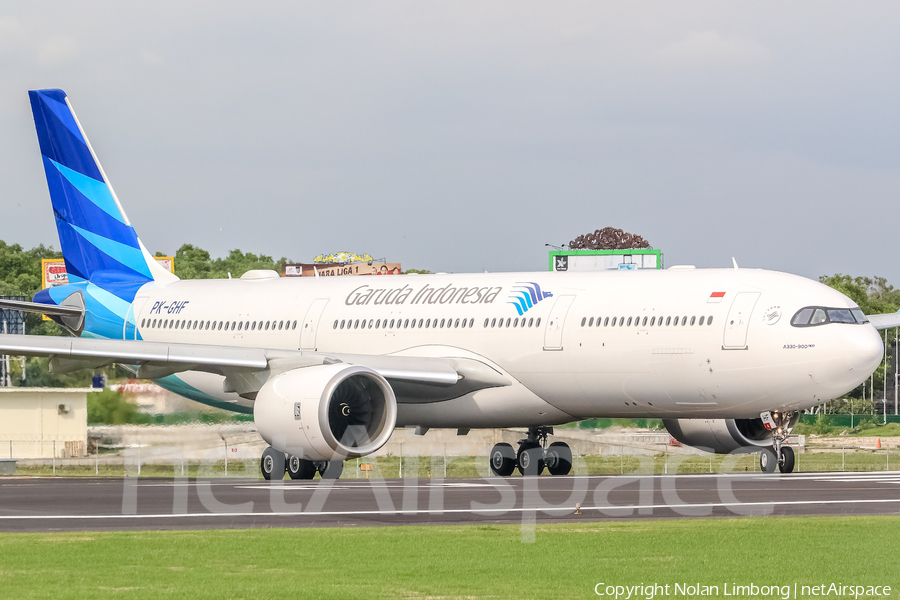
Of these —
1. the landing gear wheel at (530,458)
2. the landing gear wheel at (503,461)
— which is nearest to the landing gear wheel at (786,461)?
the landing gear wheel at (530,458)

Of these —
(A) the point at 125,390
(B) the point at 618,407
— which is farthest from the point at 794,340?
(A) the point at 125,390

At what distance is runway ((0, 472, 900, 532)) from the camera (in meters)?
15.7

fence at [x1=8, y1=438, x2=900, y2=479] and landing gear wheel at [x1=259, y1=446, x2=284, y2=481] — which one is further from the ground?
landing gear wheel at [x1=259, y1=446, x2=284, y2=481]

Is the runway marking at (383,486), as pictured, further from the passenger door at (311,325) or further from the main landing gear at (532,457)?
the passenger door at (311,325)

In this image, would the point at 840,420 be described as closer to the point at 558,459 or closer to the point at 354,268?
the point at 354,268

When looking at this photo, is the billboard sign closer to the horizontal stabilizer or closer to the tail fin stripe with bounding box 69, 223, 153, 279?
the tail fin stripe with bounding box 69, 223, 153, 279

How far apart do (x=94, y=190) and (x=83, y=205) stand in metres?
0.52

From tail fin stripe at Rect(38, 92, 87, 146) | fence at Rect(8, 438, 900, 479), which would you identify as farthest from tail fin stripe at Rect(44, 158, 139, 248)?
fence at Rect(8, 438, 900, 479)

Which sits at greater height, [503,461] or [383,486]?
[383,486]

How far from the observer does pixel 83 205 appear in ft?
110

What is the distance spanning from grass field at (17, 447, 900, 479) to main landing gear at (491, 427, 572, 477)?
426cm

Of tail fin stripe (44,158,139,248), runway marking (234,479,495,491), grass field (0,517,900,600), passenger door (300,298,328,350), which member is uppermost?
tail fin stripe (44,158,139,248)

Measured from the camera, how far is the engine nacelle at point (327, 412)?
853 inches

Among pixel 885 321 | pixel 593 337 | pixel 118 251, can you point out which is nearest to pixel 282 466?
pixel 593 337
